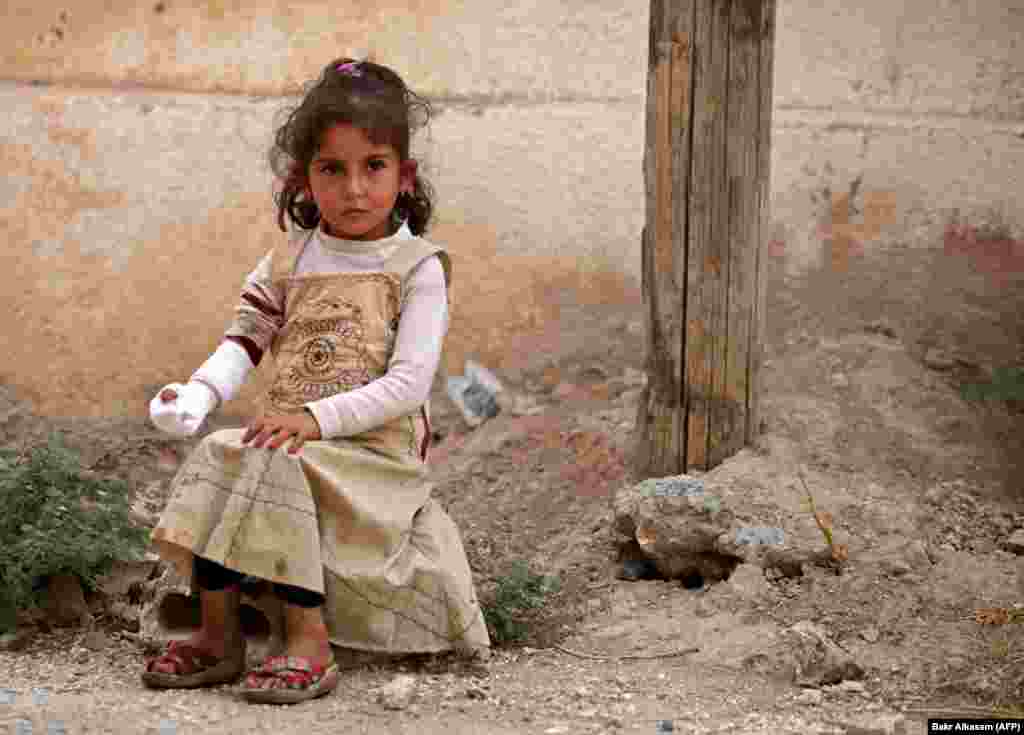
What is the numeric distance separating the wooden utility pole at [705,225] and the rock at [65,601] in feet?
5.25

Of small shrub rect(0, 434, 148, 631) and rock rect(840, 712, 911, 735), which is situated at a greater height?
small shrub rect(0, 434, 148, 631)

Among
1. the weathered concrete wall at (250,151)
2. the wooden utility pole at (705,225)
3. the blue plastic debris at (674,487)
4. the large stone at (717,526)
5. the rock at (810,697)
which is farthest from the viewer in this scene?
the weathered concrete wall at (250,151)

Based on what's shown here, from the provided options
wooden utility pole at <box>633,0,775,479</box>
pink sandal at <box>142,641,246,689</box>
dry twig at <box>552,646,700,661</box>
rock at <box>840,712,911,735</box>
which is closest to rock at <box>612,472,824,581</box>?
wooden utility pole at <box>633,0,775,479</box>

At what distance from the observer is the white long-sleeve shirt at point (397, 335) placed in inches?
134

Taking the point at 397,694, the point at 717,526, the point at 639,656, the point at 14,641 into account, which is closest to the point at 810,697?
the point at 639,656

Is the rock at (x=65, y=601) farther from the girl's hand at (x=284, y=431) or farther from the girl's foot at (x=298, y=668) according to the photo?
the girl's hand at (x=284, y=431)

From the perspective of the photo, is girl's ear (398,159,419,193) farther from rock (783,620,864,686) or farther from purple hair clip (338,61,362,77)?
rock (783,620,864,686)

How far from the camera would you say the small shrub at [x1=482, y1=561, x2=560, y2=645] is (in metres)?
3.84

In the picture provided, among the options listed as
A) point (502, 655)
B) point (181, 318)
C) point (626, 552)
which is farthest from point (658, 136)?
point (181, 318)

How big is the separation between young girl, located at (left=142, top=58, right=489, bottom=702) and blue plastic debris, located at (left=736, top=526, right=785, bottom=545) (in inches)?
31.2

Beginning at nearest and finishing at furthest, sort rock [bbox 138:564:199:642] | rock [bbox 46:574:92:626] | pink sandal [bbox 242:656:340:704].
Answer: pink sandal [bbox 242:656:340:704], rock [bbox 138:564:199:642], rock [bbox 46:574:92:626]

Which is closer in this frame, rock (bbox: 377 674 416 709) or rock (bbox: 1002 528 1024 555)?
rock (bbox: 377 674 416 709)

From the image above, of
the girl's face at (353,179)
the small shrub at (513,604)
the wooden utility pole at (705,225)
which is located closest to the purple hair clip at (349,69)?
the girl's face at (353,179)

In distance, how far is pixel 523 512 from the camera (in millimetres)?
4973
